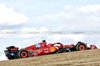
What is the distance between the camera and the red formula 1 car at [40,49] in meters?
18.0

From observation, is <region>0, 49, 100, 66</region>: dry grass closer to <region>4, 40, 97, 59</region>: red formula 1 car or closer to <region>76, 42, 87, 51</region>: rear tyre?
<region>4, 40, 97, 59</region>: red formula 1 car

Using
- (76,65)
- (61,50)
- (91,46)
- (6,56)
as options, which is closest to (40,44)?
(61,50)

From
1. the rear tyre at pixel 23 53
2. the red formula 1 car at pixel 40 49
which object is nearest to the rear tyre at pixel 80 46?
the red formula 1 car at pixel 40 49

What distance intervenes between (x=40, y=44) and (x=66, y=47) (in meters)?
2.82

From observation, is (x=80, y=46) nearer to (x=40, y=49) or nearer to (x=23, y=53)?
(x=40, y=49)

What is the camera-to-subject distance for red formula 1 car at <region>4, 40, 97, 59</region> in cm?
1798

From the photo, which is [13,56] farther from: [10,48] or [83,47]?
[83,47]

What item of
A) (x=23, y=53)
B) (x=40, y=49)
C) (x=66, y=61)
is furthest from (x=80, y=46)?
(x=66, y=61)

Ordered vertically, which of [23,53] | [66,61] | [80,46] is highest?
[80,46]

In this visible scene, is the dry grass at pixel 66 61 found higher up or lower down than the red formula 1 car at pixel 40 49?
lower down

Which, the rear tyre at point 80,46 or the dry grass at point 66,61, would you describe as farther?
the rear tyre at point 80,46

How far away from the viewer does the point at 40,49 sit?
1850 centimetres

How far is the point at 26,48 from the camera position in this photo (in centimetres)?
1858

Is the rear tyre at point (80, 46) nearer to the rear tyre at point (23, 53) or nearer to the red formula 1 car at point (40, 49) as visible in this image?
the red formula 1 car at point (40, 49)
